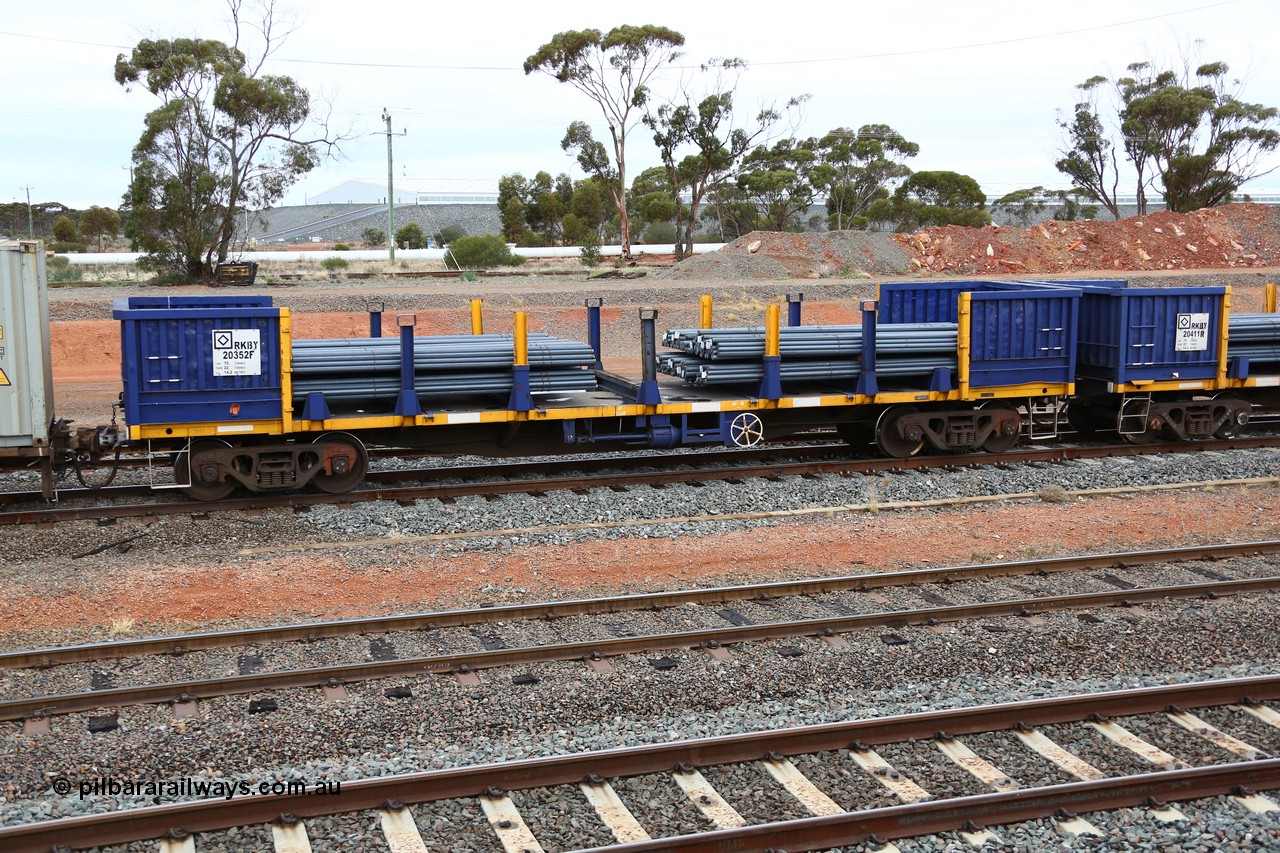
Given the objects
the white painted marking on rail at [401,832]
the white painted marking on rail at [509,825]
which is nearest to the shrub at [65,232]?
the white painted marking on rail at [401,832]

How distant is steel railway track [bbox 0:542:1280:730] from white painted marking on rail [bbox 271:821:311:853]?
1980 mm

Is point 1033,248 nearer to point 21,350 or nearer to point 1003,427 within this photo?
point 1003,427

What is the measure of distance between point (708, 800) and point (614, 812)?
0.56 meters

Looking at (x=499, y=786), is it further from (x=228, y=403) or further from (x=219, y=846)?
(x=228, y=403)

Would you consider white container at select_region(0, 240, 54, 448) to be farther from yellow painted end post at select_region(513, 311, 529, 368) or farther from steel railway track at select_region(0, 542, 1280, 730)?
yellow painted end post at select_region(513, 311, 529, 368)

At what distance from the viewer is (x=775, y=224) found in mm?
→ 67688

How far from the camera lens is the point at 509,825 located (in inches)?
250

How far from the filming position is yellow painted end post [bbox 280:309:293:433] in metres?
13.6

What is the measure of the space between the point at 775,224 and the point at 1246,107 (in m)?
27.1

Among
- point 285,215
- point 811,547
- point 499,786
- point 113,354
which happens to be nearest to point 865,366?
point 811,547

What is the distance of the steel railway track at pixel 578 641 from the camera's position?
8062 mm

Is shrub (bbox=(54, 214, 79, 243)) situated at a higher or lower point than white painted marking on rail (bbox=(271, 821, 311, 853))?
higher

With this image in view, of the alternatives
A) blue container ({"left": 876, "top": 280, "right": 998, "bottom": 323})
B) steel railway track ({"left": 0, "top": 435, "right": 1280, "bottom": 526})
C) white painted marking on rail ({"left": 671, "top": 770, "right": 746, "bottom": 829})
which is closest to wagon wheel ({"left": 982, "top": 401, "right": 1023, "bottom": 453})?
steel railway track ({"left": 0, "top": 435, "right": 1280, "bottom": 526})

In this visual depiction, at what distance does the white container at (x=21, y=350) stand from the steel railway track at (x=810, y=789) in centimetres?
798
